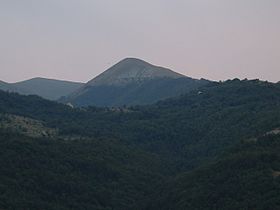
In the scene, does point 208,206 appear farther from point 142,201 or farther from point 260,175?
point 142,201

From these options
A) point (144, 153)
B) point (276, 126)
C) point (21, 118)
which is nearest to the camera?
point (276, 126)

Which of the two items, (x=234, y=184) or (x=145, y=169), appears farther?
(x=145, y=169)

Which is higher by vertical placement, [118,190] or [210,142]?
[210,142]

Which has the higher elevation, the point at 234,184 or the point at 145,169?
the point at 234,184

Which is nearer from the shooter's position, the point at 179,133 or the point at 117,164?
the point at 117,164

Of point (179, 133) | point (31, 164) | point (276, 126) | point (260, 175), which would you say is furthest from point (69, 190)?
point (179, 133)

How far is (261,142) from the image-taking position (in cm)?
13538

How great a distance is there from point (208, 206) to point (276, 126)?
49695 millimetres

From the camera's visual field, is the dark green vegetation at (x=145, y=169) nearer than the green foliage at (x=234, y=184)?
No

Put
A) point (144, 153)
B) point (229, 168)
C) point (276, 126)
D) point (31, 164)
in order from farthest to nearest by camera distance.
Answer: point (144, 153)
point (276, 126)
point (31, 164)
point (229, 168)

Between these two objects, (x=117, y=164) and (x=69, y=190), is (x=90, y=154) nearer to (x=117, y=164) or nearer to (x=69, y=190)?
(x=117, y=164)

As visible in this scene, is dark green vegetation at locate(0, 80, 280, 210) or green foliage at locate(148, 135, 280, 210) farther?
dark green vegetation at locate(0, 80, 280, 210)

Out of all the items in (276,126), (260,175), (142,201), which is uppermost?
(276,126)

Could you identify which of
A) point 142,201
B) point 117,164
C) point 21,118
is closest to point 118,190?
point 142,201
